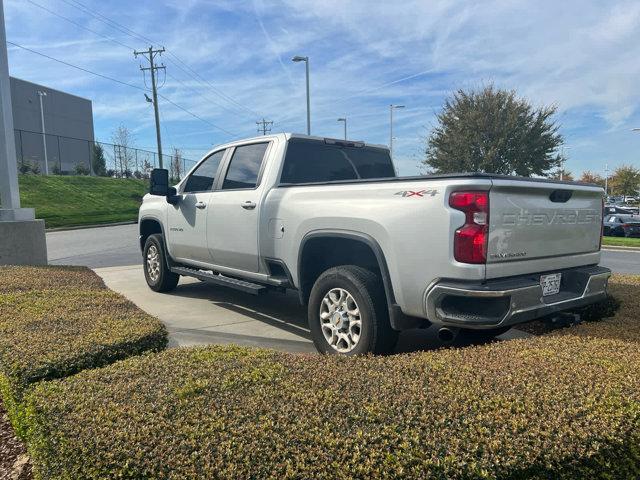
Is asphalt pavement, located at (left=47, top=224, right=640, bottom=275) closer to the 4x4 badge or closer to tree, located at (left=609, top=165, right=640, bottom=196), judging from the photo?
the 4x4 badge

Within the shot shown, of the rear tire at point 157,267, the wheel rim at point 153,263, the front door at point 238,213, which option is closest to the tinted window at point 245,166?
the front door at point 238,213

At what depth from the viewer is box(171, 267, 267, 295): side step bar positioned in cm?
507

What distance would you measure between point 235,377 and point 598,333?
285 cm

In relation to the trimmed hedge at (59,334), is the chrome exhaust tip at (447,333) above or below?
below

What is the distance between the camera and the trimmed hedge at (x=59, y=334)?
2.79m

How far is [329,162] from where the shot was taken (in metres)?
5.46

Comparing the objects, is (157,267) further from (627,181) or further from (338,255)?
(627,181)

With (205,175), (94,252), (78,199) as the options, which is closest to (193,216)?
(205,175)

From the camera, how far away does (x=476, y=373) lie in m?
2.70

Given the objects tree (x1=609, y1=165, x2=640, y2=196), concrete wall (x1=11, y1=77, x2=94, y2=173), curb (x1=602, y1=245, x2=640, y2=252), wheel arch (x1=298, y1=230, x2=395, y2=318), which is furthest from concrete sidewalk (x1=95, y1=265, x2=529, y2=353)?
tree (x1=609, y1=165, x2=640, y2=196)

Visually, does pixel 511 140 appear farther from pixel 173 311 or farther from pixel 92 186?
pixel 92 186

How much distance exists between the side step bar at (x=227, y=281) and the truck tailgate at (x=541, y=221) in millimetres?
2556

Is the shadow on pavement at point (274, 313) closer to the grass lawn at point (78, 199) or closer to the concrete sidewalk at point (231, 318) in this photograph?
the concrete sidewalk at point (231, 318)

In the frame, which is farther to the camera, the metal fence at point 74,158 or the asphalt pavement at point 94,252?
the metal fence at point 74,158
